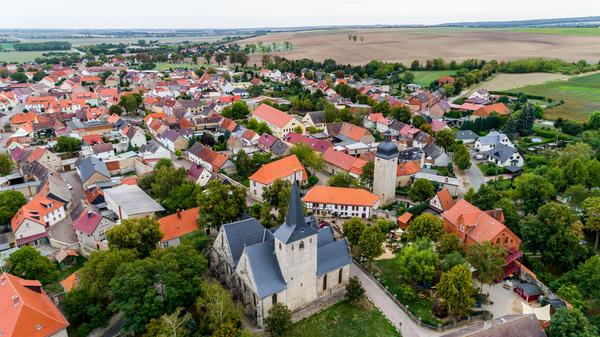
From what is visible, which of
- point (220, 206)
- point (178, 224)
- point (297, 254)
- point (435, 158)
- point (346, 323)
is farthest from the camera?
point (435, 158)

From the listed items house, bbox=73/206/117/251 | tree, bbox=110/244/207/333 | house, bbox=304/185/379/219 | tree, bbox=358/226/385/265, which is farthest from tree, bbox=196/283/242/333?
house, bbox=304/185/379/219

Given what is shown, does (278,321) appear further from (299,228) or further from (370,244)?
(370,244)

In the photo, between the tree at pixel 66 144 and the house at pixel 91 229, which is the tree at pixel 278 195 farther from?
the tree at pixel 66 144

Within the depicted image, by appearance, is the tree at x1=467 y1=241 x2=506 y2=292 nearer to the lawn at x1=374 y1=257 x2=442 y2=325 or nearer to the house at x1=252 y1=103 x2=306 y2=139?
the lawn at x1=374 y1=257 x2=442 y2=325

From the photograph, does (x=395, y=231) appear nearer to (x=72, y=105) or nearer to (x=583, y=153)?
(x=583, y=153)

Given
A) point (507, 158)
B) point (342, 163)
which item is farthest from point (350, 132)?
point (507, 158)

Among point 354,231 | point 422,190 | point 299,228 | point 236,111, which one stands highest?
point 299,228

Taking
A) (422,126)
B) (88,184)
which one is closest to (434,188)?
(422,126)

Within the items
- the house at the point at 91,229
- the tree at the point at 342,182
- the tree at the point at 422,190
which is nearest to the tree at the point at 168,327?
the house at the point at 91,229
